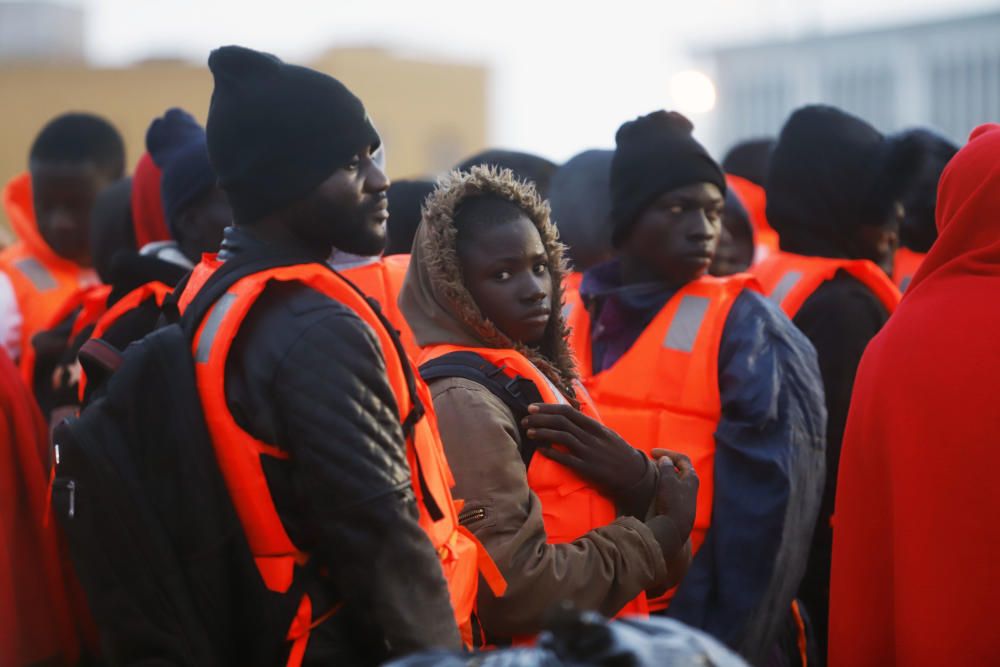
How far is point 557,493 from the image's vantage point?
10.8ft

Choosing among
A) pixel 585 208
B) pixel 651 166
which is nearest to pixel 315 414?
pixel 651 166

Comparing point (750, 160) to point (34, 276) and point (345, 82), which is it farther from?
point (345, 82)

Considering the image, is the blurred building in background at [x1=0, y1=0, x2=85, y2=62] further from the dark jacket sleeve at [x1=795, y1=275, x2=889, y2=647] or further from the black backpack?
the black backpack

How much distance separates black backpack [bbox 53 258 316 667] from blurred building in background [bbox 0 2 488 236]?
23.5 m

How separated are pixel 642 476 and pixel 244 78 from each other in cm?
138

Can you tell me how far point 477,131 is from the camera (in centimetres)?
4584

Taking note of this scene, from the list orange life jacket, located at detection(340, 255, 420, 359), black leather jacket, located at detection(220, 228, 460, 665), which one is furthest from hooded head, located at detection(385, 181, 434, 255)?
black leather jacket, located at detection(220, 228, 460, 665)

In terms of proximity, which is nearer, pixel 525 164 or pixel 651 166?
pixel 651 166

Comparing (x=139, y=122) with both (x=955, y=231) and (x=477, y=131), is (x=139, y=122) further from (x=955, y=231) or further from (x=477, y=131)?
(x=955, y=231)

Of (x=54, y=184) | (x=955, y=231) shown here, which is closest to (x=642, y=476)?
(x=955, y=231)

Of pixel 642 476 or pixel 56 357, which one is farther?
pixel 56 357

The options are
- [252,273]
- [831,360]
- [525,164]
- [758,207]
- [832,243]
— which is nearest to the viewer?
[252,273]

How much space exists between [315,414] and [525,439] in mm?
859

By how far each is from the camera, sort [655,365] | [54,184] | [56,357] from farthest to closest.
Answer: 1. [54,184]
2. [56,357]
3. [655,365]
